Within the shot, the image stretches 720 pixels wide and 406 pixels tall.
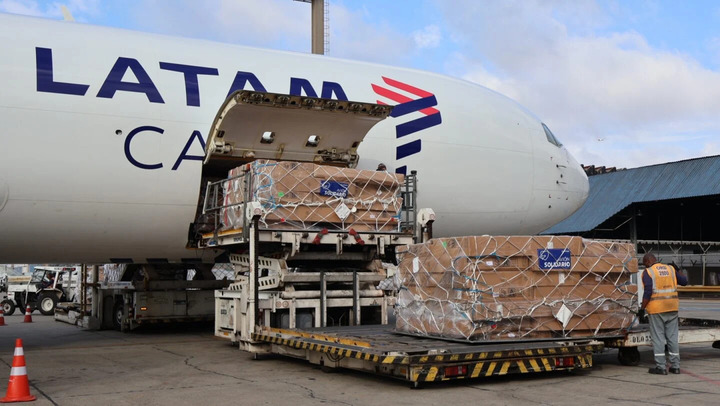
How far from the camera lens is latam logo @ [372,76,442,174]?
15.5 metres

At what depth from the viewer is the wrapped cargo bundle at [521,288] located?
32.5 ft

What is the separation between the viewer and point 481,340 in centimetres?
984

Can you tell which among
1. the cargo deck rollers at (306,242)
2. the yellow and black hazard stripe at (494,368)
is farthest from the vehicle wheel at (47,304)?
the yellow and black hazard stripe at (494,368)

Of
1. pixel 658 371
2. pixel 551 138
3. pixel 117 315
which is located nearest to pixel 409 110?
pixel 551 138

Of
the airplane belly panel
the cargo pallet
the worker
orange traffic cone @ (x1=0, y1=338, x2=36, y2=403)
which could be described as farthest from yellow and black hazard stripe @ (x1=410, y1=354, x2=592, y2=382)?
the airplane belly panel

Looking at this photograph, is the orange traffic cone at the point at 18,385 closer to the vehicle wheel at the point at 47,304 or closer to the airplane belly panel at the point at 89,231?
the airplane belly panel at the point at 89,231

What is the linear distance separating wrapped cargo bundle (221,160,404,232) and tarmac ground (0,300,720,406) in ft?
8.06

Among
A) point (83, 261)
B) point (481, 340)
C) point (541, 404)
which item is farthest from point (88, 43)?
point (541, 404)

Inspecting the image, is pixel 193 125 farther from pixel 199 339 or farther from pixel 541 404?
pixel 541 404

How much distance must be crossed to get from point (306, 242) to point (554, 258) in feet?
14.2

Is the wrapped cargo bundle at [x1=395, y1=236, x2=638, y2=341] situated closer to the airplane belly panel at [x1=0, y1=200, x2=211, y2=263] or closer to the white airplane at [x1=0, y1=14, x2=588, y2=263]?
the white airplane at [x1=0, y1=14, x2=588, y2=263]

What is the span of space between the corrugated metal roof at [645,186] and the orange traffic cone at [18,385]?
30.9 m

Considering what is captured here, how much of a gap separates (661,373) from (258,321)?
245 inches

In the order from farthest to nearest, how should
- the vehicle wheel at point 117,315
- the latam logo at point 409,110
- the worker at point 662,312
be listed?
1. the vehicle wheel at point 117,315
2. the latam logo at point 409,110
3. the worker at point 662,312
